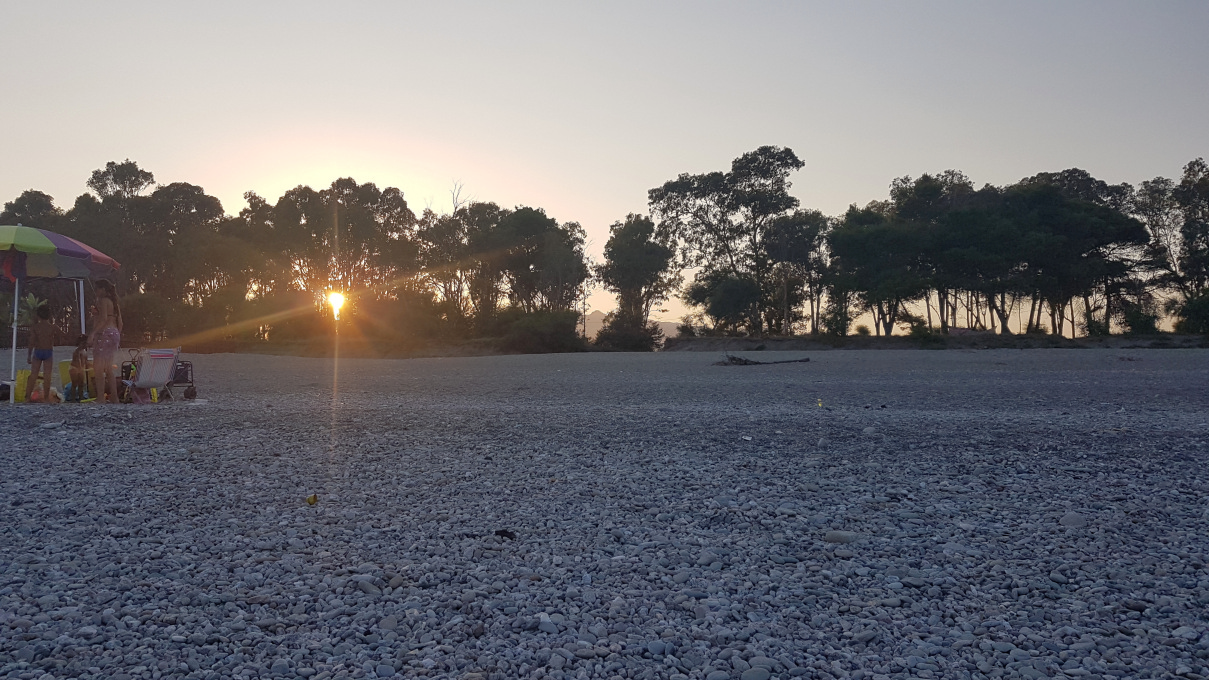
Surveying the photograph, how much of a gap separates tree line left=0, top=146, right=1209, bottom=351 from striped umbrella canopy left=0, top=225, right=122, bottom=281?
2396 centimetres

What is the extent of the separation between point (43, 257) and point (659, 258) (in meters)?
36.4

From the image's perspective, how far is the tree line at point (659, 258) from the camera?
3553 centimetres

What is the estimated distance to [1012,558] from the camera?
422cm

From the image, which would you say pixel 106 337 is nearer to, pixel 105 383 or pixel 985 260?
pixel 105 383

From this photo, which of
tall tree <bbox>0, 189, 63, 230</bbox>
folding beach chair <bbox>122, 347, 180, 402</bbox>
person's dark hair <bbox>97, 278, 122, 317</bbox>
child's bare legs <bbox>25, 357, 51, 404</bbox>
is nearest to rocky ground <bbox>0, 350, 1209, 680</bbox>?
person's dark hair <bbox>97, 278, 122, 317</bbox>

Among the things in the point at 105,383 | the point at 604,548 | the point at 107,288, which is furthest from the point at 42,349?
the point at 604,548

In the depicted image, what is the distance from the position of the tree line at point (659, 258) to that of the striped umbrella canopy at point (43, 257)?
23962 millimetres

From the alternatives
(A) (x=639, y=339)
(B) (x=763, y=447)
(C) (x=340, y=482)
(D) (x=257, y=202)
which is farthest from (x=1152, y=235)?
(D) (x=257, y=202)

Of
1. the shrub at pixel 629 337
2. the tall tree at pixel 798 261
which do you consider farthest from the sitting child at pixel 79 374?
the tall tree at pixel 798 261

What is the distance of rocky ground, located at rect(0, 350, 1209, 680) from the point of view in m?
3.14

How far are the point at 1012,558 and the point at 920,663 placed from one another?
60.2 inches

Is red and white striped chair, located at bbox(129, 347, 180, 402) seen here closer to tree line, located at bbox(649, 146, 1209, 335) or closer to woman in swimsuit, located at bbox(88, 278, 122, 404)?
woman in swimsuit, located at bbox(88, 278, 122, 404)

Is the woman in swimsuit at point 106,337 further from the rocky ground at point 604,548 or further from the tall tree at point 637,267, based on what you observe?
the tall tree at point 637,267

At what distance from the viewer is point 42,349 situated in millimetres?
11047
